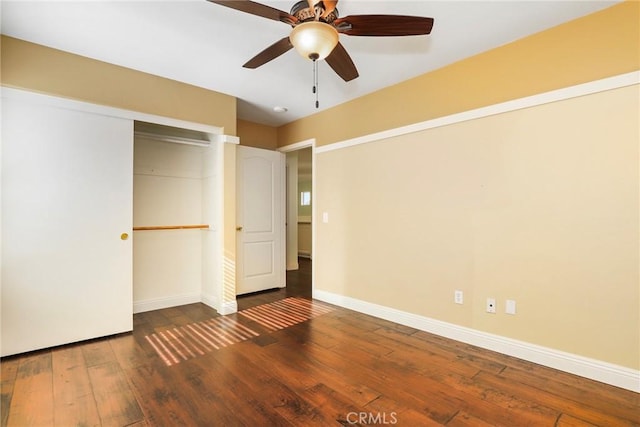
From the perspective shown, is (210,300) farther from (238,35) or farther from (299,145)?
(238,35)

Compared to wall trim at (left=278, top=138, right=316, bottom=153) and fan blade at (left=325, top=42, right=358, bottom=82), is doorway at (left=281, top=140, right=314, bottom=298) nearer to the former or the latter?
wall trim at (left=278, top=138, right=316, bottom=153)

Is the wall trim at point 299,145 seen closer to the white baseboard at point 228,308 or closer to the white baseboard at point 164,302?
the white baseboard at point 228,308

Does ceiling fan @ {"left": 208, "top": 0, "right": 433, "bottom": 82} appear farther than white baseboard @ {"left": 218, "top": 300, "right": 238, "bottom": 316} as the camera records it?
No

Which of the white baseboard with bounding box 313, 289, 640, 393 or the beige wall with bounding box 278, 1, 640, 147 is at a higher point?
the beige wall with bounding box 278, 1, 640, 147

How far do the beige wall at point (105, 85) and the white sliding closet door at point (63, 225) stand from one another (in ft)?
0.61

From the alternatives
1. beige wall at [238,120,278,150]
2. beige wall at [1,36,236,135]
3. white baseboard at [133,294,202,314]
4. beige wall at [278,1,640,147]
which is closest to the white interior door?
beige wall at [238,120,278,150]

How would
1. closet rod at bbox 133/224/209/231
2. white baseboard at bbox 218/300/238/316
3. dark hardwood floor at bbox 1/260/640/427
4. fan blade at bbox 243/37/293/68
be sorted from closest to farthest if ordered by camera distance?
dark hardwood floor at bbox 1/260/640/427
fan blade at bbox 243/37/293/68
closet rod at bbox 133/224/209/231
white baseboard at bbox 218/300/238/316

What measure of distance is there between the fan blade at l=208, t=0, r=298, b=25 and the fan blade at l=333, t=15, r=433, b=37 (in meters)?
0.28

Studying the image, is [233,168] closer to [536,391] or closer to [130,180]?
[130,180]

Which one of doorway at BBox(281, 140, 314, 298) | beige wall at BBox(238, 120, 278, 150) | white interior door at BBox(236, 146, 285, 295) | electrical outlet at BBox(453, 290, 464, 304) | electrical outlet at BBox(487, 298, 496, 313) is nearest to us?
electrical outlet at BBox(487, 298, 496, 313)

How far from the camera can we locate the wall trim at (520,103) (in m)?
2.03

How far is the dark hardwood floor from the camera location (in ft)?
5.67

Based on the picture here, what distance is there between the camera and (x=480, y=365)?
2318 mm

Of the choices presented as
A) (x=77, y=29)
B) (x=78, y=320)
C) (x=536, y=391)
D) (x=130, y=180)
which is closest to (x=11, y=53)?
(x=77, y=29)
